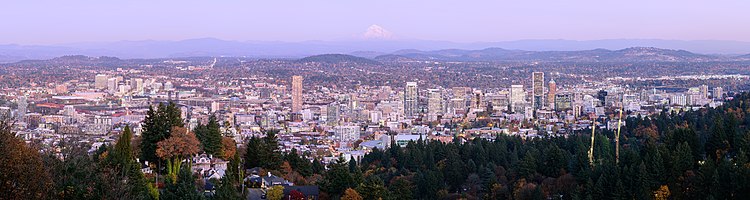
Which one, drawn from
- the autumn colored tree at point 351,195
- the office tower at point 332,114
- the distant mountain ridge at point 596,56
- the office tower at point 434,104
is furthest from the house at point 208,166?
the distant mountain ridge at point 596,56

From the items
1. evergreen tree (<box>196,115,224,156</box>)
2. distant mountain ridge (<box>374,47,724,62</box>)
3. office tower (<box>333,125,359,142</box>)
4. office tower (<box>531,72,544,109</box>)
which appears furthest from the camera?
distant mountain ridge (<box>374,47,724,62</box>)

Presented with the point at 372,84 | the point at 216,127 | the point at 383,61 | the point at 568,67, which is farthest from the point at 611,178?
the point at 383,61

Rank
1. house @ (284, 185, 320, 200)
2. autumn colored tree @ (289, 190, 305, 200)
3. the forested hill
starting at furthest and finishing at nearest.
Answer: house @ (284, 185, 320, 200)
autumn colored tree @ (289, 190, 305, 200)
the forested hill

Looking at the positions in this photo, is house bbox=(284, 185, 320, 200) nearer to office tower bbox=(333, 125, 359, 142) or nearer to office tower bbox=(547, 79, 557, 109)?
office tower bbox=(333, 125, 359, 142)

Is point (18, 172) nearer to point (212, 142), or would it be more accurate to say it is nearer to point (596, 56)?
point (212, 142)

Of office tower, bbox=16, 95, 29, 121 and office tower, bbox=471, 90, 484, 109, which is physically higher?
office tower, bbox=16, 95, 29, 121

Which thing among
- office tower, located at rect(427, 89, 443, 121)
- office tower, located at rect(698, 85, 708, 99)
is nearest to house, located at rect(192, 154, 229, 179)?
office tower, located at rect(427, 89, 443, 121)

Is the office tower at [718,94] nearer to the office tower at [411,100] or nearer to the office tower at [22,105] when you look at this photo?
the office tower at [411,100]

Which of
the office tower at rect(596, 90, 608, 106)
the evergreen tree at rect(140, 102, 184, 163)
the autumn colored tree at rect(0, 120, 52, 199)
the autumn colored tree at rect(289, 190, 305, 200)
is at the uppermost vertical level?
the autumn colored tree at rect(0, 120, 52, 199)
